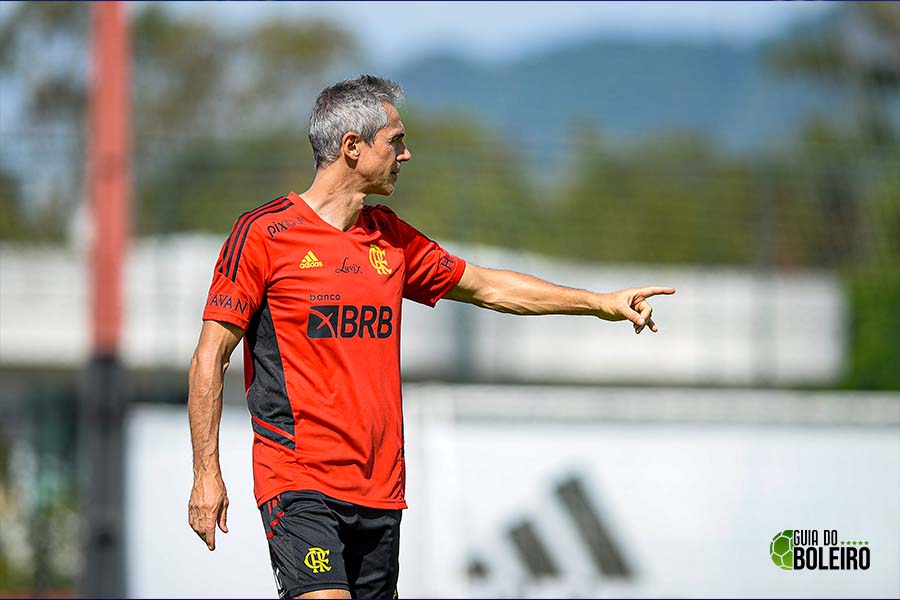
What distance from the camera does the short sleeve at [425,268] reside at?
350cm

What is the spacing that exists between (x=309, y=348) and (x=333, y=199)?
0.41 m

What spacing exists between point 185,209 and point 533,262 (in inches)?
152

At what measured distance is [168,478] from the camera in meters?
6.20

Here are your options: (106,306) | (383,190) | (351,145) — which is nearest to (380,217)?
(383,190)

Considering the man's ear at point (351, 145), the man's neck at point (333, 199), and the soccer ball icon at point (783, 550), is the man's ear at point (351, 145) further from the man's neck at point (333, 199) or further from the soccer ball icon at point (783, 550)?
the soccer ball icon at point (783, 550)

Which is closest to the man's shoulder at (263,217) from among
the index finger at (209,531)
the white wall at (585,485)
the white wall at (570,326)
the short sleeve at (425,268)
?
the short sleeve at (425,268)

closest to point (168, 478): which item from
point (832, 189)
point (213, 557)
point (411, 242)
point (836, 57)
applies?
point (213, 557)

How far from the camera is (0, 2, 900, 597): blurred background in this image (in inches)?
231

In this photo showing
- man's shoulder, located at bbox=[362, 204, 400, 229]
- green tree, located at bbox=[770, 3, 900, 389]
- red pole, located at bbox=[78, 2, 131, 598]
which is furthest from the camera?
green tree, located at bbox=[770, 3, 900, 389]

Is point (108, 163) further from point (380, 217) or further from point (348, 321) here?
point (348, 321)

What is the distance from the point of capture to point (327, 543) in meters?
3.10

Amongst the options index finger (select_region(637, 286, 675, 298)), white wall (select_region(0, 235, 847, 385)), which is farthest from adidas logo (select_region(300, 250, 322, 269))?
white wall (select_region(0, 235, 847, 385))

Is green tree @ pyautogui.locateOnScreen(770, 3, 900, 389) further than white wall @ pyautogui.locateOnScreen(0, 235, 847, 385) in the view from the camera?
Yes

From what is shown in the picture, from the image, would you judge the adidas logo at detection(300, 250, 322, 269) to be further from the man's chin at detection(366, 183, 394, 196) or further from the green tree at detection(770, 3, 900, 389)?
the green tree at detection(770, 3, 900, 389)
